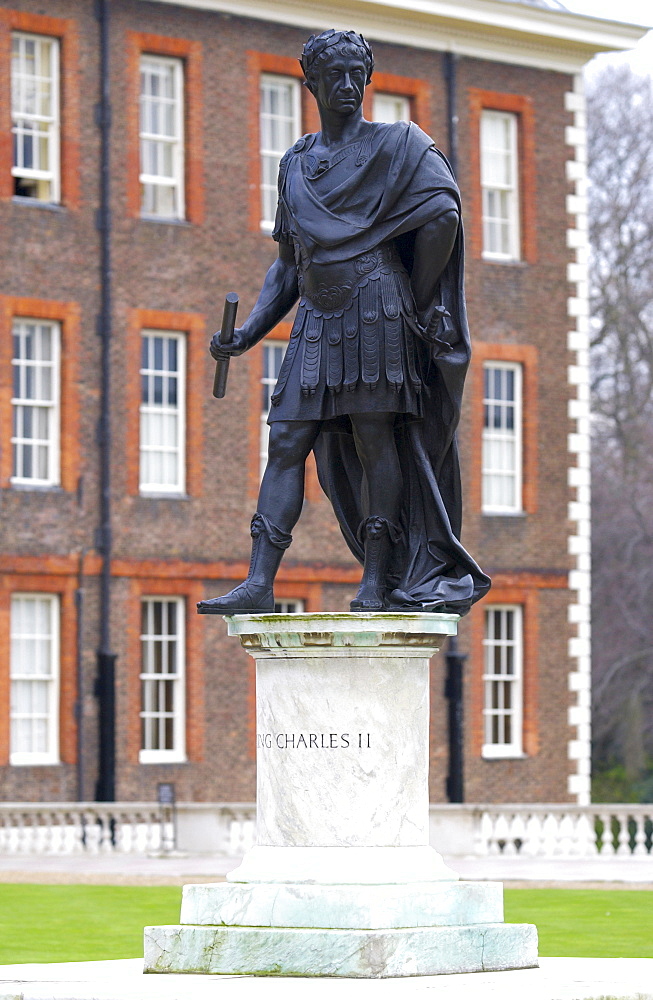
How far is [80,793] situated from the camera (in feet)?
110

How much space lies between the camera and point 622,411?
55719 mm

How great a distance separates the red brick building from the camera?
33.9m

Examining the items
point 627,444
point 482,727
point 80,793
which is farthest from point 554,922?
point 627,444

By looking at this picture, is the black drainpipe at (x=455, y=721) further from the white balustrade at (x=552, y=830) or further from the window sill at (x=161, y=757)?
the white balustrade at (x=552, y=830)

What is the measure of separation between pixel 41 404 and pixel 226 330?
22158mm

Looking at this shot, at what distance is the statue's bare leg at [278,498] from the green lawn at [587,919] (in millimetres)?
3472

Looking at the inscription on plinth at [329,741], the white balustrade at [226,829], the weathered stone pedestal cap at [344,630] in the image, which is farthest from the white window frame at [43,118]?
the inscription on plinth at [329,741]

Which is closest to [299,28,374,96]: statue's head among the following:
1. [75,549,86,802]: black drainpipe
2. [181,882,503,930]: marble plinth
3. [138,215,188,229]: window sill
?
[181,882,503,930]: marble plinth

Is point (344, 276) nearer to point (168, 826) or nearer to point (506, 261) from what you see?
point (168, 826)

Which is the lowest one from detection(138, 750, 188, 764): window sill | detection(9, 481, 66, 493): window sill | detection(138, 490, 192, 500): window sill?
detection(138, 750, 188, 764): window sill

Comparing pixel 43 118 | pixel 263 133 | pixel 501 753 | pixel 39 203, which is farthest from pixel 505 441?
pixel 43 118

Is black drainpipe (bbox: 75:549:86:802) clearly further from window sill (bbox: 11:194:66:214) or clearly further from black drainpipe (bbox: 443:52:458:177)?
black drainpipe (bbox: 443:52:458:177)

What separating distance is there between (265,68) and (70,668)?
378 inches

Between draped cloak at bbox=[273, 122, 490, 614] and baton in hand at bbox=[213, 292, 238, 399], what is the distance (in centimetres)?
42
